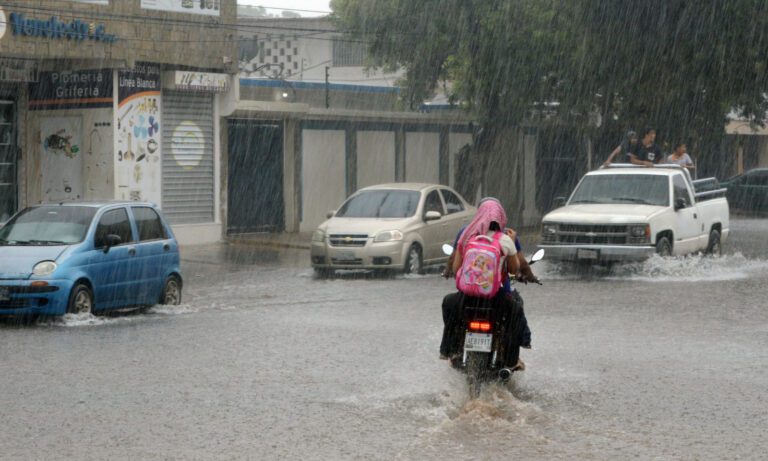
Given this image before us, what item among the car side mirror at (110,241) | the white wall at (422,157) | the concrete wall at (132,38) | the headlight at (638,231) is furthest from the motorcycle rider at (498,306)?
the white wall at (422,157)

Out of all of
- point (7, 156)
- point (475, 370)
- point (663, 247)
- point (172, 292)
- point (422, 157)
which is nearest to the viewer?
point (475, 370)

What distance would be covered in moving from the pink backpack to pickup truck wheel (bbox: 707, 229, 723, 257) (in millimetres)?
14063

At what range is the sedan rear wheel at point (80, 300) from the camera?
1392 cm

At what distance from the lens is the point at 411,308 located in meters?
15.6

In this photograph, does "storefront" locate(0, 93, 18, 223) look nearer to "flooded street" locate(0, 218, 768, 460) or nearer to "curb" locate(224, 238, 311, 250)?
"curb" locate(224, 238, 311, 250)

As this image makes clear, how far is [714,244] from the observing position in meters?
22.5

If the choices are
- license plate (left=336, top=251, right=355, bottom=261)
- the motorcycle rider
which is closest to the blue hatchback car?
license plate (left=336, top=251, right=355, bottom=261)

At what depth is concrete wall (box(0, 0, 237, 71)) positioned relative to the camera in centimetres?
2181

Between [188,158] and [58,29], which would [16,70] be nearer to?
[58,29]

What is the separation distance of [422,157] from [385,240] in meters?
13.7

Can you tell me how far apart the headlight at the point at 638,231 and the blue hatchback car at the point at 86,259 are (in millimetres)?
7358

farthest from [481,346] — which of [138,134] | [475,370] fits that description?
[138,134]

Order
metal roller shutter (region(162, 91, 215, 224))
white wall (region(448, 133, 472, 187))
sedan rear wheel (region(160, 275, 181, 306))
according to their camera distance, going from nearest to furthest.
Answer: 1. sedan rear wheel (region(160, 275, 181, 306))
2. metal roller shutter (region(162, 91, 215, 224))
3. white wall (region(448, 133, 472, 187))

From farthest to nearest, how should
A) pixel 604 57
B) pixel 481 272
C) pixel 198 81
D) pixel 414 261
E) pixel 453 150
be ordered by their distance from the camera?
pixel 453 150, pixel 604 57, pixel 198 81, pixel 414 261, pixel 481 272
